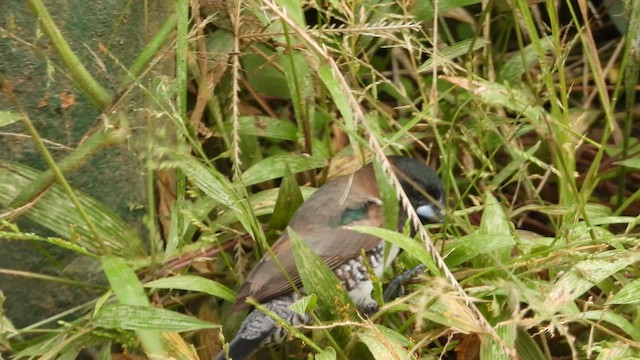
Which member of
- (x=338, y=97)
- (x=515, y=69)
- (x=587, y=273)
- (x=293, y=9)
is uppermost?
(x=293, y=9)

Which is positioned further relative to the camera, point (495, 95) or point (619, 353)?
point (495, 95)

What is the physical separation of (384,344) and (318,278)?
1.04 ft

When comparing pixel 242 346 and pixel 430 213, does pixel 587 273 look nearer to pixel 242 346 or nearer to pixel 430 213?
pixel 430 213

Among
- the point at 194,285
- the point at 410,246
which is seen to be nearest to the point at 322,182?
the point at 194,285

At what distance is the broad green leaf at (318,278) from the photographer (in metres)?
2.46

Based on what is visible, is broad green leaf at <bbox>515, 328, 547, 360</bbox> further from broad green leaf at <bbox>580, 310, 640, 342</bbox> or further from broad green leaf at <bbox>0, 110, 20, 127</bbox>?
broad green leaf at <bbox>0, 110, 20, 127</bbox>

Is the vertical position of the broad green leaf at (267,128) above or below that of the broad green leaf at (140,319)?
above

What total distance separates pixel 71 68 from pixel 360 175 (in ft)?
3.05

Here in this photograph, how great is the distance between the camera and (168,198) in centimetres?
298

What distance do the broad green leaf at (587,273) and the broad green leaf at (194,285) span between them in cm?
89

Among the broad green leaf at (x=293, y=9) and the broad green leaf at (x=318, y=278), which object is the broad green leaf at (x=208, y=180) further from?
the broad green leaf at (x=293, y=9)

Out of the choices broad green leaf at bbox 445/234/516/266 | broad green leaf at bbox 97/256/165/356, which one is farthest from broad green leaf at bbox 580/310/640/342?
broad green leaf at bbox 97/256/165/356

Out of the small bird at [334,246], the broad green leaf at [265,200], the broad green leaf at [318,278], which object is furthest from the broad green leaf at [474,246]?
the broad green leaf at [265,200]

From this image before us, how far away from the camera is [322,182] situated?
318 centimetres
